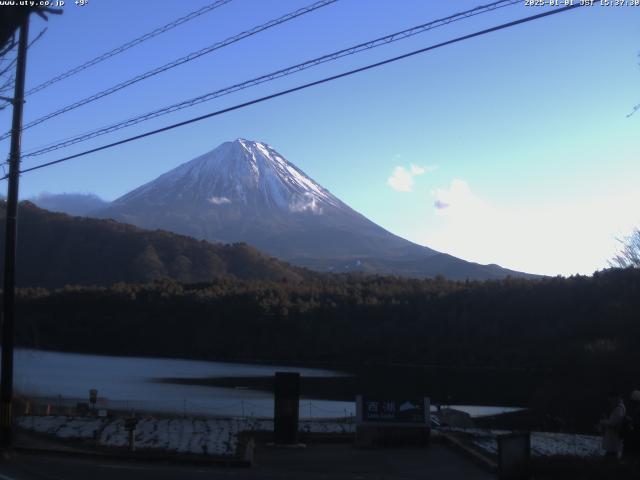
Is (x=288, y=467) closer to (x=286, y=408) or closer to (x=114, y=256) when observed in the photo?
(x=286, y=408)

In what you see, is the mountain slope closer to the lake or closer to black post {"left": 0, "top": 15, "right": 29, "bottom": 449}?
the lake

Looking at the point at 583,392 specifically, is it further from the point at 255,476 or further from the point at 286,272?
the point at 286,272

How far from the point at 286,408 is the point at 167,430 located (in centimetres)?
310

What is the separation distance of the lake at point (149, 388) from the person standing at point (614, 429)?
22.2 meters

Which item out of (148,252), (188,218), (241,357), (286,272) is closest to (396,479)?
(241,357)

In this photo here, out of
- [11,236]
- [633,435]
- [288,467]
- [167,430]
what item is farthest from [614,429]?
[11,236]

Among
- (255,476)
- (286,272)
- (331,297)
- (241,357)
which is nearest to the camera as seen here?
(255,476)

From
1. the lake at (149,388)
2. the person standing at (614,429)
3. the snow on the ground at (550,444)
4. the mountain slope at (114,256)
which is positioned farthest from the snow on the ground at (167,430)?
the mountain slope at (114,256)

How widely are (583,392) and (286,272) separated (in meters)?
108

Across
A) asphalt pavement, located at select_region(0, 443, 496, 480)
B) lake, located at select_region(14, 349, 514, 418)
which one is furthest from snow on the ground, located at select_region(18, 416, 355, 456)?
lake, located at select_region(14, 349, 514, 418)

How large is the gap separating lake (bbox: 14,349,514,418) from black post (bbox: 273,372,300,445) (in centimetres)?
1476

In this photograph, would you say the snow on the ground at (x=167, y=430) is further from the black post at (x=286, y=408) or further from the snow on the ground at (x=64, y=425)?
the black post at (x=286, y=408)

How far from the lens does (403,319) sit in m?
91.7

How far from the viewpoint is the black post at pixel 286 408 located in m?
16.5
